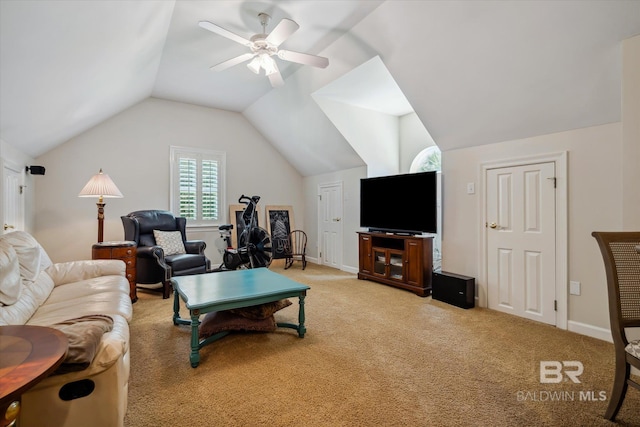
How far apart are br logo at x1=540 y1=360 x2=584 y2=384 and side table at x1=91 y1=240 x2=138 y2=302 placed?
4063mm

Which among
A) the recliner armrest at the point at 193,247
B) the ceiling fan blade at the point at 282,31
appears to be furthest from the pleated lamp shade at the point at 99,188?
the ceiling fan blade at the point at 282,31

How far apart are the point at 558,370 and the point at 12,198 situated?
548 centimetres

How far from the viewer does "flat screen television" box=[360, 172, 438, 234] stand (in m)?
4.09

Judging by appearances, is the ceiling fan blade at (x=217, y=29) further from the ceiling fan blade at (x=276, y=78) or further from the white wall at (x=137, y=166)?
the white wall at (x=137, y=166)

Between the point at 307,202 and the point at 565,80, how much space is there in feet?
16.2

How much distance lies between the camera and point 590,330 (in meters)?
2.80

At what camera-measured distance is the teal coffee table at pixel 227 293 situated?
2.24m

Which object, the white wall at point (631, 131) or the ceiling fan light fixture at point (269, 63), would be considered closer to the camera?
the white wall at point (631, 131)

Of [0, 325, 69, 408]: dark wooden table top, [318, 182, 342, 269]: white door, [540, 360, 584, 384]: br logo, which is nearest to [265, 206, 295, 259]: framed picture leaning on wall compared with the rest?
[318, 182, 342, 269]: white door

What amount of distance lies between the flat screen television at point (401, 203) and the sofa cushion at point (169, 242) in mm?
2813

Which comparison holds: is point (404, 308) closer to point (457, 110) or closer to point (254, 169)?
point (457, 110)

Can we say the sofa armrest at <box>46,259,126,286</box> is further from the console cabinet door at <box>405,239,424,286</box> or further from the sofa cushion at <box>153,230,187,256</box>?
the console cabinet door at <box>405,239,424,286</box>

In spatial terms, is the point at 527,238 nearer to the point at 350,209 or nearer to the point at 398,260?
the point at 398,260

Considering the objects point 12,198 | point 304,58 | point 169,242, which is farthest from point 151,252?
point 304,58
